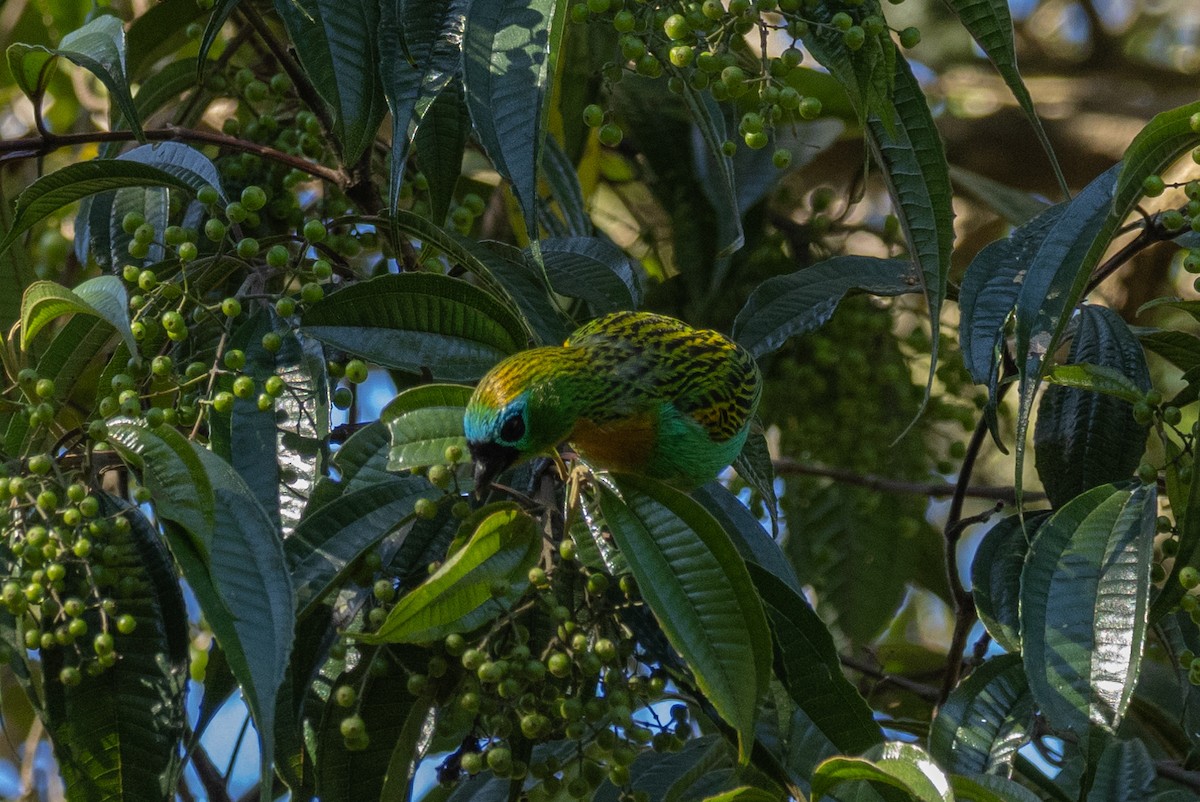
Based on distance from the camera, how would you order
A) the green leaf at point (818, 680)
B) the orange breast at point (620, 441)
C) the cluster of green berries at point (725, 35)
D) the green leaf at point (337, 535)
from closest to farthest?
the green leaf at point (337, 535), the green leaf at point (818, 680), the cluster of green berries at point (725, 35), the orange breast at point (620, 441)

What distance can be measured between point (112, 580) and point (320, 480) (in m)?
0.29

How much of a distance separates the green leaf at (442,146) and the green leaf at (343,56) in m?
0.17

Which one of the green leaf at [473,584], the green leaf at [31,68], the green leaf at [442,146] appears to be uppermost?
the green leaf at [31,68]

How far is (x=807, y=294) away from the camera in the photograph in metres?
2.49

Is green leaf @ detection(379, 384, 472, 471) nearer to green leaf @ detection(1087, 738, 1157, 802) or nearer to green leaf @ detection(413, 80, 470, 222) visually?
green leaf @ detection(413, 80, 470, 222)

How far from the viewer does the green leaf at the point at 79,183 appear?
1993 mm

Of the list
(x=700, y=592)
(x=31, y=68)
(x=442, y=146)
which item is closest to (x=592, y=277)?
(x=442, y=146)

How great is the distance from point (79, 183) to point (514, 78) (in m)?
0.65

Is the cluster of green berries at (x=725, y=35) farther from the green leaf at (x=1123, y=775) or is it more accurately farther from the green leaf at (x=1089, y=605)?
the green leaf at (x=1123, y=775)

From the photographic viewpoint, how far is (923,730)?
2.52 meters

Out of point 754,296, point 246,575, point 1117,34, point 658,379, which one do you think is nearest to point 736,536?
point 658,379

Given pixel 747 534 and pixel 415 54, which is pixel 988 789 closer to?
pixel 747 534

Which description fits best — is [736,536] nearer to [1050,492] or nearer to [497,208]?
[1050,492]

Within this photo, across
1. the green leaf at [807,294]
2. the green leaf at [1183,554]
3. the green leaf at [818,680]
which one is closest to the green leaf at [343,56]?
the green leaf at [807,294]
